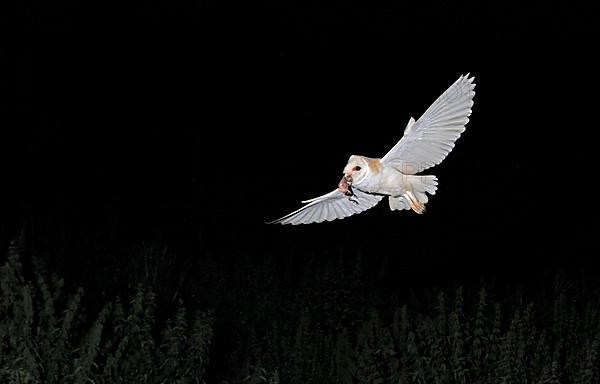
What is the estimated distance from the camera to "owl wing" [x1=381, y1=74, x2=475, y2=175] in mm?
383

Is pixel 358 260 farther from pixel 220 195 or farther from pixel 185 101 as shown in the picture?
pixel 185 101

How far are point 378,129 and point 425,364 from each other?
1.34 metres

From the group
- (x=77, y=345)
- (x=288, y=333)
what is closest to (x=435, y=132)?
(x=77, y=345)

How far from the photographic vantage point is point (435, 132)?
0.42 meters

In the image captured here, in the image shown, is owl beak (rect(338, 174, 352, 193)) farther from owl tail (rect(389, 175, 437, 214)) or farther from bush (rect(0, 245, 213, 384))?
bush (rect(0, 245, 213, 384))

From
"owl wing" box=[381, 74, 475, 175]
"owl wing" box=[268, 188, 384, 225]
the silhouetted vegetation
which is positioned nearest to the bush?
the silhouetted vegetation

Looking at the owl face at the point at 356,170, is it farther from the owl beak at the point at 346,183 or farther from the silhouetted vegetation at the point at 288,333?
the silhouetted vegetation at the point at 288,333

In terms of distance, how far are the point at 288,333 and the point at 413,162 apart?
8.46 ft

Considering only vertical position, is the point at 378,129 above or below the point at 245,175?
below

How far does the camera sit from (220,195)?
13.2 ft

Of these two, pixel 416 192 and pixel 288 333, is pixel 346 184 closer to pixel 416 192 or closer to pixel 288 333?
pixel 416 192

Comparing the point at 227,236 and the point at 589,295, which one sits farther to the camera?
the point at 227,236

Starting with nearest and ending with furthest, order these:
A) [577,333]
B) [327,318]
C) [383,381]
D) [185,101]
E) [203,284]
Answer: [383,381]
[577,333]
[327,318]
[203,284]
[185,101]

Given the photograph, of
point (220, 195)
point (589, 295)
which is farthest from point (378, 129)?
point (220, 195)
